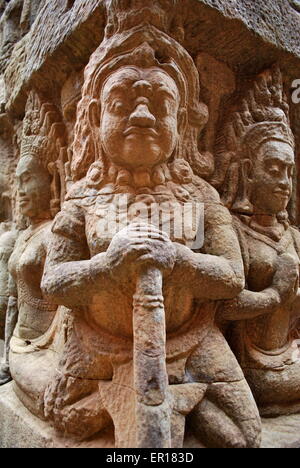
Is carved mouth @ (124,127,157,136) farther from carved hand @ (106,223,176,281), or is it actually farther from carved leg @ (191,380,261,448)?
carved leg @ (191,380,261,448)

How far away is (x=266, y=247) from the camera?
7.59 feet

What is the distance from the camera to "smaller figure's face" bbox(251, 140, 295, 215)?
2322 mm

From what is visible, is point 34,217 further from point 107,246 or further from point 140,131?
point 140,131

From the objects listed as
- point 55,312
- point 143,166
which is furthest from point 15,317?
point 143,166

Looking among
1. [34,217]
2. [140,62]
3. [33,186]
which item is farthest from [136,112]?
[34,217]

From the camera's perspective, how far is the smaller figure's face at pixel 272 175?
232 cm

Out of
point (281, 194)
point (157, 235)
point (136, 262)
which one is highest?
point (281, 194)

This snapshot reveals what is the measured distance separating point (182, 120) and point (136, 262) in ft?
3.39

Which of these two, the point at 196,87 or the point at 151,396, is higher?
the point at 196,87

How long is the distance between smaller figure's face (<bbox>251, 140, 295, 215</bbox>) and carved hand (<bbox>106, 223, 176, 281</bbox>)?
988 mm

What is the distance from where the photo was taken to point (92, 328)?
6.40 feet

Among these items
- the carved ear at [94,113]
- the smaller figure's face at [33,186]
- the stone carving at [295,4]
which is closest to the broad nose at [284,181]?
the carved ear at [94,113]

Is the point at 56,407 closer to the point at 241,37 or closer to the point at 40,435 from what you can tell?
the point at 40,435
